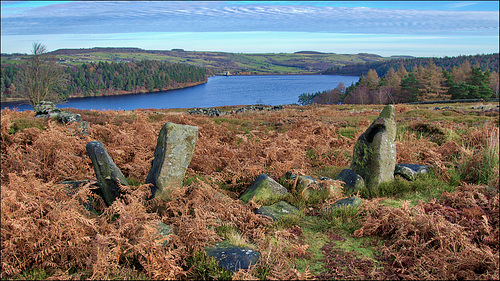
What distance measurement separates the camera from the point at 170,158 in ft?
23.8

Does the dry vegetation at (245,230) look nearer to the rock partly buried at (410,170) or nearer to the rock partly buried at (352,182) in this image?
the rock partly buried at (352,182)

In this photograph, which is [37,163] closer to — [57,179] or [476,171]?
[57,179]

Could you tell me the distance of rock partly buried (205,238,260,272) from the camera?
4.49 m

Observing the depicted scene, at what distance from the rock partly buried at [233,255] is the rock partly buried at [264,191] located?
90.5 inches

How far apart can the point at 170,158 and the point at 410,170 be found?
6.91 metres

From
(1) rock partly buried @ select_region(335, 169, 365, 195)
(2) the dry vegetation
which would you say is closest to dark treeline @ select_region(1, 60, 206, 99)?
(2) the dry vegetation

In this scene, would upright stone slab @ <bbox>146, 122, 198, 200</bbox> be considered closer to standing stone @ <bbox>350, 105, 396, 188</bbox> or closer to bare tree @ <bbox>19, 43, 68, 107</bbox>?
standing stone @ <bbox>350, 105, 396, 188</bbox>

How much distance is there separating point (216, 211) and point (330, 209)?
2584 millimetres

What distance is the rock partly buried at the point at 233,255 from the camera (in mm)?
4491

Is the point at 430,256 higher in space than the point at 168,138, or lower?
lower

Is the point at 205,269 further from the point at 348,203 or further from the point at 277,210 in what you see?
the point at 348,203

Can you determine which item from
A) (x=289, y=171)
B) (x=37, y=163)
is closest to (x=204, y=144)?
(x=289, y=171)

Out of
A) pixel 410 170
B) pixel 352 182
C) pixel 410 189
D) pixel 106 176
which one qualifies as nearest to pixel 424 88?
pixel 410 170

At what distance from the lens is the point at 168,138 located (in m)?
7.19
